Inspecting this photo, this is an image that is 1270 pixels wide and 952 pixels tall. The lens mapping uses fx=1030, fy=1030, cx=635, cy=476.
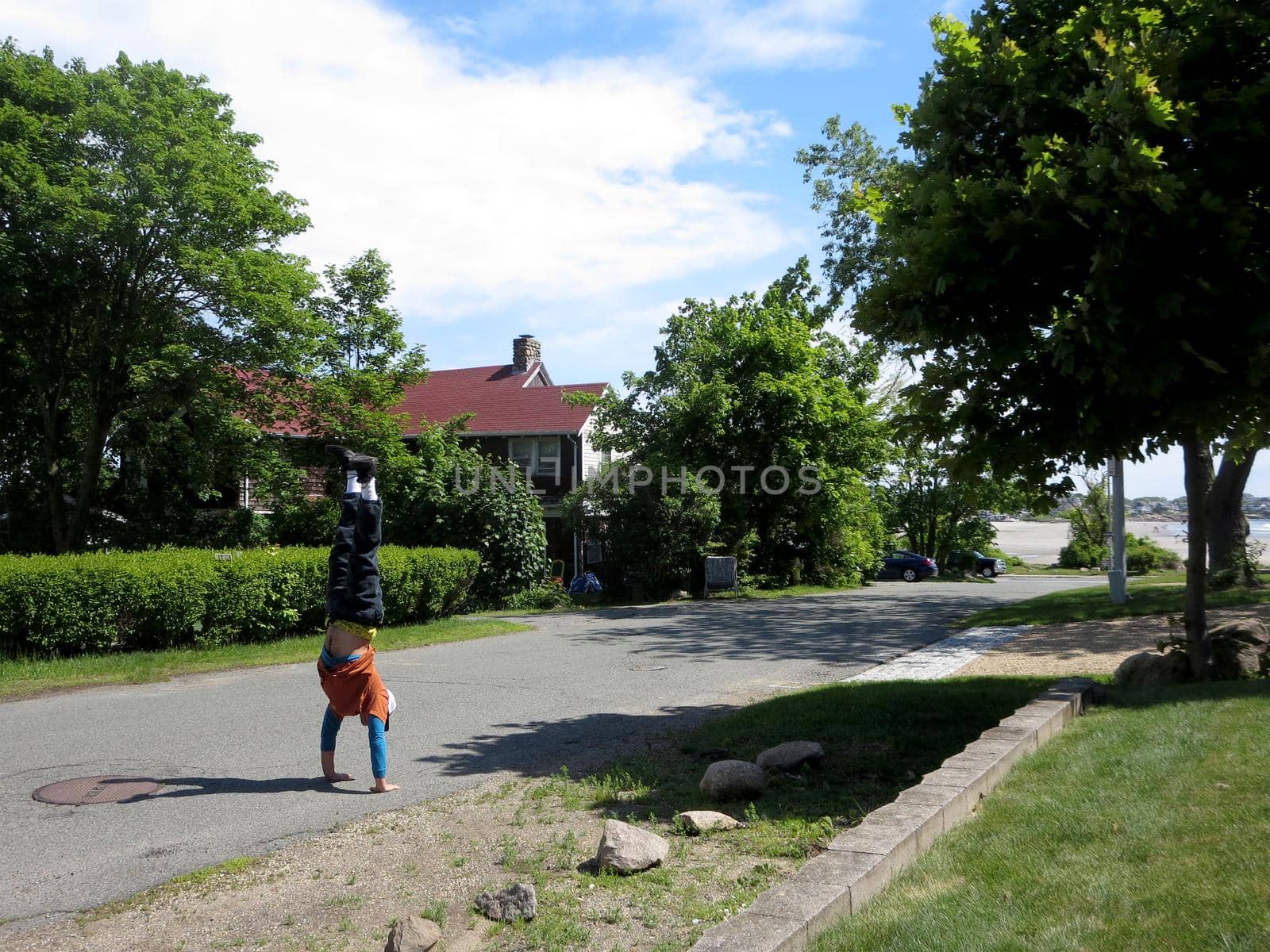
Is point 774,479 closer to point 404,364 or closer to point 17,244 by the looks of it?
point 404,364

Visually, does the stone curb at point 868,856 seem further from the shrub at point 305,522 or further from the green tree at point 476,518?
the shrub at point 305,522

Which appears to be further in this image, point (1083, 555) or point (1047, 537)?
point (1047, 537)

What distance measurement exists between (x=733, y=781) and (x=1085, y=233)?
458 cm

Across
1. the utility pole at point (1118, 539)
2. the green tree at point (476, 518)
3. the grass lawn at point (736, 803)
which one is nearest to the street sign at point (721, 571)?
the green tree at point (476, 518)

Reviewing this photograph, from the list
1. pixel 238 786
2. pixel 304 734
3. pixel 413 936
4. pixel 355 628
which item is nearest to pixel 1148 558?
pixel 304 734

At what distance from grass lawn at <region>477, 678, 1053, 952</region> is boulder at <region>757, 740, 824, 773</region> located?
0.27ft

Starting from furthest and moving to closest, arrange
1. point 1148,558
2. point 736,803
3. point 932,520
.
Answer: point 932,520, point 1148,558, point 736,803

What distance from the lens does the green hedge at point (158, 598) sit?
1324cm

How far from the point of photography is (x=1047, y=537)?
105125mm

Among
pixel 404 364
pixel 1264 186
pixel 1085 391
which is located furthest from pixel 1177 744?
pixel 404 364

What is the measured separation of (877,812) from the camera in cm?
500

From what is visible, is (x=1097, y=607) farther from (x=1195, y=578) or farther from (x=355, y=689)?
(x=355, y=689)

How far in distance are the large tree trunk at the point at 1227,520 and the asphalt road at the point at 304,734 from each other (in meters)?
9.10

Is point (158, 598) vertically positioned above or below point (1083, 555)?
above
